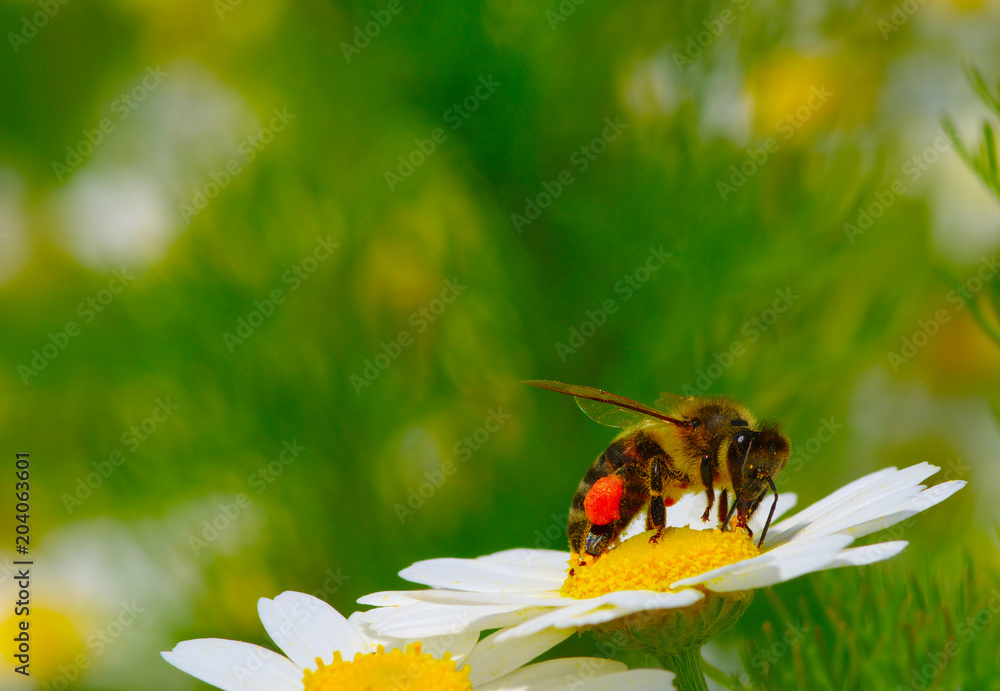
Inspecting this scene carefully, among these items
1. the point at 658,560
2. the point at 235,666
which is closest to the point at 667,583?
the point at 658,560

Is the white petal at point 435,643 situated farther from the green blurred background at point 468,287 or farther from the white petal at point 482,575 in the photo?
the green blurred background at point 468,287

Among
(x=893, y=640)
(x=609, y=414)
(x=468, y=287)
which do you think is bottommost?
(x=893, y=640)

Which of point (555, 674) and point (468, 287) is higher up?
point (468, 287)

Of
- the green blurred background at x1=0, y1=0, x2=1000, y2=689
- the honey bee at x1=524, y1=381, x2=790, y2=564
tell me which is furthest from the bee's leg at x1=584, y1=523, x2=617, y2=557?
the green blurred background at x1=0, y1=0, x2=1000, y2=689

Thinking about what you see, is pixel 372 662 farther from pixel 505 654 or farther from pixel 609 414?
Result: pixel 609 414

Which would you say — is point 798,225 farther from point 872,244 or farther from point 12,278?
point 12,278

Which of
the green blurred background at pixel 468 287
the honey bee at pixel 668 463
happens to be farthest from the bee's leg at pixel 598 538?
the green blurred background at pixel 468 287
